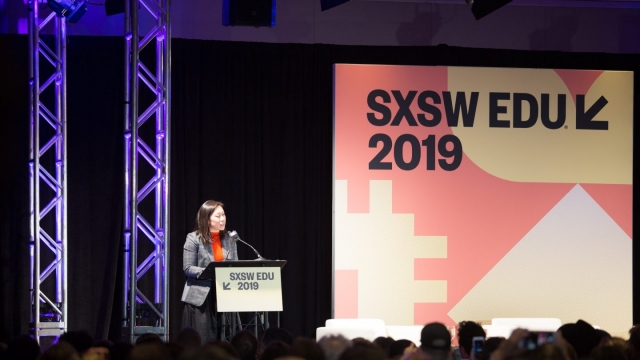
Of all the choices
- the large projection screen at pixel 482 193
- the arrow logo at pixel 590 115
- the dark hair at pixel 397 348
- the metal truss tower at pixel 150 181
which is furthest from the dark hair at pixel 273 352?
the arrow logo at pixel 590 115

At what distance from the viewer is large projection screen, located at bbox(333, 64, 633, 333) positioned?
325 inches

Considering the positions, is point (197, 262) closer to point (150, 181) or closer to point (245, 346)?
point (150, 181)

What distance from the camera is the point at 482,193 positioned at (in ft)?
27.7

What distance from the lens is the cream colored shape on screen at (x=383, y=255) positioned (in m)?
8.19

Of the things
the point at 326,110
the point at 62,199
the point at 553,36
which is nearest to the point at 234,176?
the point at 326,110

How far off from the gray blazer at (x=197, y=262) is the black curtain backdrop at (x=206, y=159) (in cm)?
98

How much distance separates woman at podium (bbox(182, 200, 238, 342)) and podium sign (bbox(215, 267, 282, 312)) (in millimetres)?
530

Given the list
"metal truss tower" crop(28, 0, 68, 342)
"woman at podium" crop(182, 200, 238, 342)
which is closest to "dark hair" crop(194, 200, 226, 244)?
"woman at podium" crop(182, 200, 238, 342)

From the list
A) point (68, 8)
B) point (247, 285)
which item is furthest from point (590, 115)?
point (68, 8)

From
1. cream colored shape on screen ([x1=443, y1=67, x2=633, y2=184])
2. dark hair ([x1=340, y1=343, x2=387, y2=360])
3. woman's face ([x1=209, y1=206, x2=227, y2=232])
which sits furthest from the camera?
cream colored shape on screen ([x1=443, y1=67, x2=633, y2=184])

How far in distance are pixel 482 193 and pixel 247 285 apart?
2867 mm

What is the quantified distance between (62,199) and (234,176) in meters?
1.58

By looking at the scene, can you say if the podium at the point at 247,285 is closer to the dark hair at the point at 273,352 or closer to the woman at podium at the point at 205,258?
the woman at podium at the point at 205,258

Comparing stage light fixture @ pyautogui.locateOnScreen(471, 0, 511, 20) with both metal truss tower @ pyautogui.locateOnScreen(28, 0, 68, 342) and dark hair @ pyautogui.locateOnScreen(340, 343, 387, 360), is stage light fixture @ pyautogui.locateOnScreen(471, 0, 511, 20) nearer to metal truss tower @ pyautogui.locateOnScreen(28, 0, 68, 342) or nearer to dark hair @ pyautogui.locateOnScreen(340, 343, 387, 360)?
metal truss tower @ pyautogui.locateOnScreen(28, 0, 68, 342)
